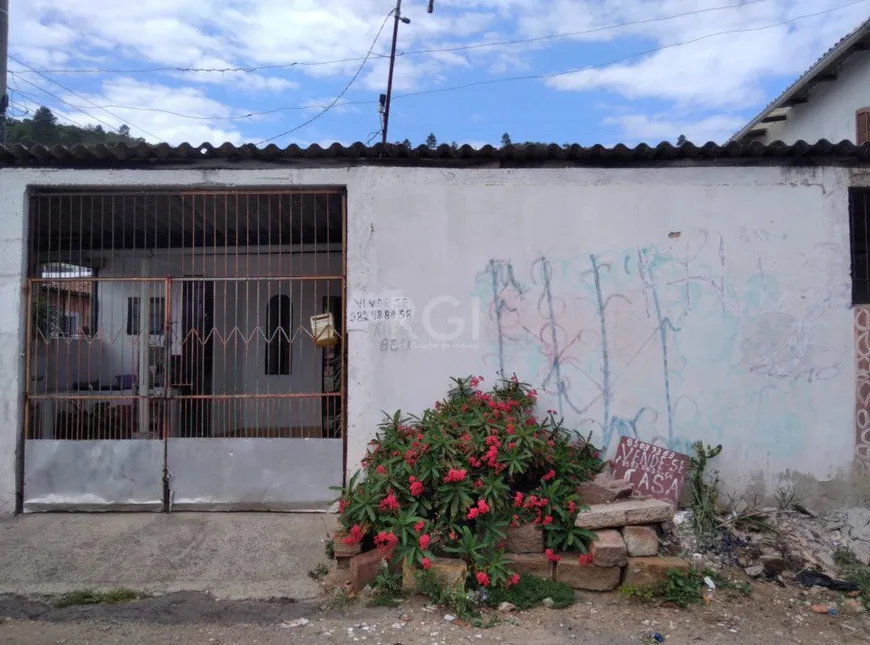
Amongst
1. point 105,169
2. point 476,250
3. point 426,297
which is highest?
point 105,169

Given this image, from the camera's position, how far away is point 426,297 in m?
5.53

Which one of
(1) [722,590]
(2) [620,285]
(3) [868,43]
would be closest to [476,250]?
(2) [620,285]

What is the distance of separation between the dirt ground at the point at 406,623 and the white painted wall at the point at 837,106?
8.79m

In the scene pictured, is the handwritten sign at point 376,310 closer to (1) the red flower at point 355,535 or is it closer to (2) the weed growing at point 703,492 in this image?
(1) the red flower at point 355,535

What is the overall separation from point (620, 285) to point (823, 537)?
268cm

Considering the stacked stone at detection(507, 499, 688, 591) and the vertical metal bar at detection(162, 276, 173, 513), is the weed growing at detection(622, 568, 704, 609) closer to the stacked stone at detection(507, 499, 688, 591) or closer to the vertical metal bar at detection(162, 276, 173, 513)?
the stacked stone at detection(507, 499, 688, 591)

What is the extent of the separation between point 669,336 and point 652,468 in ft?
3.94

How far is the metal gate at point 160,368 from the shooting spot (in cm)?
555

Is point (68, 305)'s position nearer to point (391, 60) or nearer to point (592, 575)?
point (592, 575)

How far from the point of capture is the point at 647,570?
→ 13.8 ft

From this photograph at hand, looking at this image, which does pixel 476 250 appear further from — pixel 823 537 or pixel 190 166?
pixel 823 537

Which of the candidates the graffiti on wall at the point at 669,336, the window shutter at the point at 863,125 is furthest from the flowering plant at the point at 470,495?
the window shutter at the point at 863,125

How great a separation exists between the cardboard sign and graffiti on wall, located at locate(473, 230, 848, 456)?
6.8 inches

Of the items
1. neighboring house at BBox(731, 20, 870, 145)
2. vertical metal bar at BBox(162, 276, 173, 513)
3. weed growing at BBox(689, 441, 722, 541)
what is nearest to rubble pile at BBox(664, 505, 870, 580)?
weed growing at BBox(689, 441, 722, 541)
